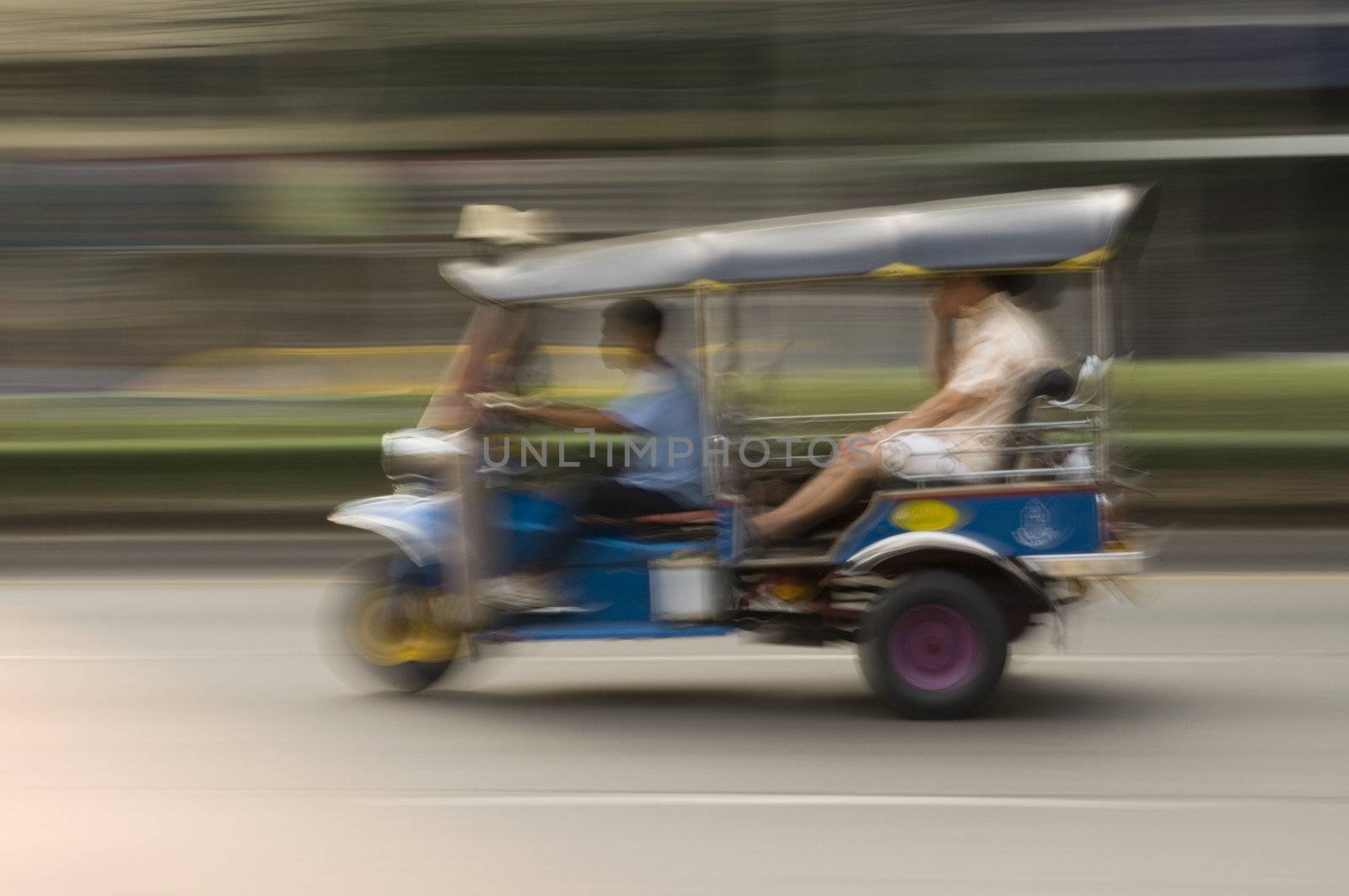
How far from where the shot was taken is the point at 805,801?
505 cm

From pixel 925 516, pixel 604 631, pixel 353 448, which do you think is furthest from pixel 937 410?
pixel 353 448

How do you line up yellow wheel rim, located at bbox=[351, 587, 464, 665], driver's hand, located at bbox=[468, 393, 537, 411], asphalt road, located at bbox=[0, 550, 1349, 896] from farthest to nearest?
1. yellow wheel rim, located at bbox=[351, 587, 464, 665]
2. driver's hand, located at bbox=[468, 393, 537, 411]
3. asphalt road, located at bbox=[0, 550, 1349, 896]

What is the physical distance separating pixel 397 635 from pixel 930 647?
2091mm

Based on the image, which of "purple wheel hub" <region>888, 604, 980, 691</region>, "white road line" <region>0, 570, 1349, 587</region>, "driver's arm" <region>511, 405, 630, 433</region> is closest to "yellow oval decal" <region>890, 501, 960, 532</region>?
"purple wheel hub" <region>888, 604, 980, 691</region>

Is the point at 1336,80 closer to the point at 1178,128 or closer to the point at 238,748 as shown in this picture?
the point at 1178,128

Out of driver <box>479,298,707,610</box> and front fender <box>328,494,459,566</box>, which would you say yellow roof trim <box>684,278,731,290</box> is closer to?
driver <box>479,298,707,610</box>

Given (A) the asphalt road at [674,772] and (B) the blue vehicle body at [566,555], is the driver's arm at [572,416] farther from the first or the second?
(A) the asphalt road at [674,772]

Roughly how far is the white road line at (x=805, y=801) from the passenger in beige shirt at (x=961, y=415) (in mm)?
1379

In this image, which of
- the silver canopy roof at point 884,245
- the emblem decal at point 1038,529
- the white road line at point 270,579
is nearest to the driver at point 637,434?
the silver canopy roof at point 884,245

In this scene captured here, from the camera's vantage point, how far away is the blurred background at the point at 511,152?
47.3ft

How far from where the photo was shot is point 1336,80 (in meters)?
14.3

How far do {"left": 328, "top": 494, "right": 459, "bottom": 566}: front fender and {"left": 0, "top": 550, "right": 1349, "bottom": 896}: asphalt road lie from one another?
0.61 meters

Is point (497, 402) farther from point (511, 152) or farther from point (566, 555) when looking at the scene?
point (511, 152)

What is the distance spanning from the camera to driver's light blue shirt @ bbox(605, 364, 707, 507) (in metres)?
6.36
